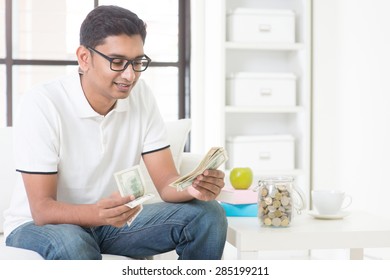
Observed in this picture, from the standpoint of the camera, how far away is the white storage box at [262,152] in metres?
3.92

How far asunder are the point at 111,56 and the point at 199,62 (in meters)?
2.07

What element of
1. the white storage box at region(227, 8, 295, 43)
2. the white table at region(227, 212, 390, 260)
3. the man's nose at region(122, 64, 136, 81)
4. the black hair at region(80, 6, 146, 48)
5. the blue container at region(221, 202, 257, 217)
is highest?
the white storage box at region(227, 8, 295, 43)

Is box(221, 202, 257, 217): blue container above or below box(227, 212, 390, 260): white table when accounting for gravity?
above

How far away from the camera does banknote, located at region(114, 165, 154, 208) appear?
1.95m

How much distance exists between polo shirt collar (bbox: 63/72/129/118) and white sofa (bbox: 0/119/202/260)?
1.39 ft

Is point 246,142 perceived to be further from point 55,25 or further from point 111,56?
point 111,56

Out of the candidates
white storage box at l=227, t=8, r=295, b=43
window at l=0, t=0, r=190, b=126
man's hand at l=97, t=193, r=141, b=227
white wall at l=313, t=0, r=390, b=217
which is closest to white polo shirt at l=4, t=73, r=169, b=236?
man's hand at l=97, t=193, r=141, b=227

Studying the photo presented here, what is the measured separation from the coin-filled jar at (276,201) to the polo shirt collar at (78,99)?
56 centimetres

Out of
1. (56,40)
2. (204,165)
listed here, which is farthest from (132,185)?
(56,40)

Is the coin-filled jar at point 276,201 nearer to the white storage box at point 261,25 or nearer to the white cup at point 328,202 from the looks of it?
the white cup at point 328,202

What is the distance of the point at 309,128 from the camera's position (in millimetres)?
4016

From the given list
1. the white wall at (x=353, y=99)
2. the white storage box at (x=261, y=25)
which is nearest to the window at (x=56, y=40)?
the white storage box at (x=261, y=25)

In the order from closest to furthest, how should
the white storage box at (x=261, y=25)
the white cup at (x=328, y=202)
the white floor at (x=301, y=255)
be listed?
the white cup at (x=328, y=202), the white floor at (x=301, y=255), the white storage box at (x=261, y=25)

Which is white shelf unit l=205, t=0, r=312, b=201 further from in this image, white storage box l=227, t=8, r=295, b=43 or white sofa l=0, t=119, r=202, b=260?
white sofa l=0, t=119, r=202, b=260
